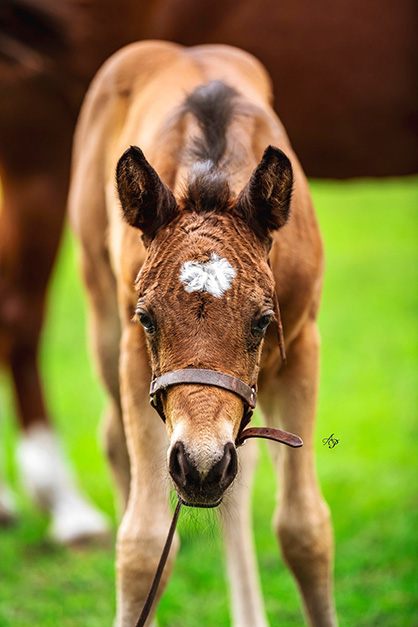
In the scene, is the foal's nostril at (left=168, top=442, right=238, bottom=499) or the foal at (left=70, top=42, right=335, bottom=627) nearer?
the foal's nostril at (left=168, top=442, right=238, bottom=499)

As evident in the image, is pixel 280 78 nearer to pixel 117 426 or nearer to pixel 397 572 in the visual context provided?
pixel 117 426

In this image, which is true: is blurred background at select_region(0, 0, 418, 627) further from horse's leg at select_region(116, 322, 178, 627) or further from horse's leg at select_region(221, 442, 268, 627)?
horse's leg at select_region(116, 322, 178, 627)

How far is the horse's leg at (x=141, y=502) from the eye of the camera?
308cm

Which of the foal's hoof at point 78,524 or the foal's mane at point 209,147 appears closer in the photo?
the foal's mane at point 209,147

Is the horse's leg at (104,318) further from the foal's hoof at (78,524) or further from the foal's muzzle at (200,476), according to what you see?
the foal's muzzle at (200,476)

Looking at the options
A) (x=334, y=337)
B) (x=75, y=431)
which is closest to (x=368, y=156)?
(x=75, y=431)

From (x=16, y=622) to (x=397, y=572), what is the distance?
1.75 meters

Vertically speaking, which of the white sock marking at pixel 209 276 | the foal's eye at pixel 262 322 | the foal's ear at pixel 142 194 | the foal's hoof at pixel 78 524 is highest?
the foal's ear at pixel 142 194

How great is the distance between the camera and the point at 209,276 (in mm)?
2480

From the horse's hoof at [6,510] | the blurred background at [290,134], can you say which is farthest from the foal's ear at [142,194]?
the horse's hoof at [6,510]

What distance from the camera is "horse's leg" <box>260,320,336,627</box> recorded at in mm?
3180

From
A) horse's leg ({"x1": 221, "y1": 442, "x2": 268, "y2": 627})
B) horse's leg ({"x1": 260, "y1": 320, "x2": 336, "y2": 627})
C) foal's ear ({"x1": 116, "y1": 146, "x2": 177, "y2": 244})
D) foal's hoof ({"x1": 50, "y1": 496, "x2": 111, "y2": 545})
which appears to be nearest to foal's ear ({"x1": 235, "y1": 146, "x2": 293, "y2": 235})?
foal's ear ({"x1": 116, "y1": 146, "x2": 177, "y2": 244})

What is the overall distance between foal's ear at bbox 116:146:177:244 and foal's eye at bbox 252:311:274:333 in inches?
15.9

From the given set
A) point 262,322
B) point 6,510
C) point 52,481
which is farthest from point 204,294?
point 6,510
